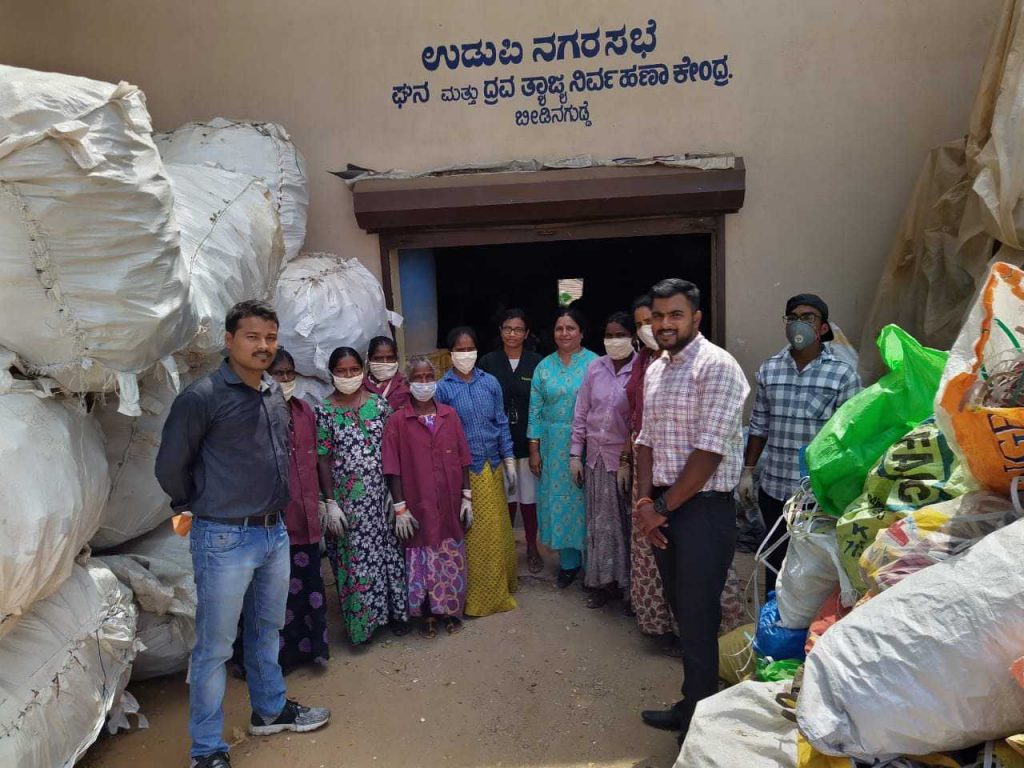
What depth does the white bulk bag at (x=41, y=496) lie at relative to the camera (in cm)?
254

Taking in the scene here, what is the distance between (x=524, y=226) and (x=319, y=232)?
1.36 metres

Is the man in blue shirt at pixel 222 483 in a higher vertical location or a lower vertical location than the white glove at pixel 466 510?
higher

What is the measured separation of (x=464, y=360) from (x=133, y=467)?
170 cm

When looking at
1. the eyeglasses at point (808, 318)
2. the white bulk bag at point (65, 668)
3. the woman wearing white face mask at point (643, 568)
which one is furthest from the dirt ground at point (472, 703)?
the eyeglasses at point (808, 318)

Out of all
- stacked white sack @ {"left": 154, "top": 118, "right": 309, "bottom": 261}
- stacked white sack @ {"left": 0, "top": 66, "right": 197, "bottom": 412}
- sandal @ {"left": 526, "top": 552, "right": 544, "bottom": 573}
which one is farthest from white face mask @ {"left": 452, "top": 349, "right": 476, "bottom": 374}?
stacked white sack @ {"left": 0, "top": 66, "right": 197, "bottom": 412}

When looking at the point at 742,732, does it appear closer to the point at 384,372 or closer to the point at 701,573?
the point at 701,573

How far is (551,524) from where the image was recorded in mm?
4742

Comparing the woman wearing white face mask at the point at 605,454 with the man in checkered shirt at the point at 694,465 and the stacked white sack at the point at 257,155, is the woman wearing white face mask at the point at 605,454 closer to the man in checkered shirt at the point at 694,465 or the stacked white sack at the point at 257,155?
the man in checkered shirt at the point at 694,465

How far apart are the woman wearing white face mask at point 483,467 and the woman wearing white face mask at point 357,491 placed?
474 millimetres

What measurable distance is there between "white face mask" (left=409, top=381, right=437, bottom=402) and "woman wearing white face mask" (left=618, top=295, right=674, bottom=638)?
97 cm

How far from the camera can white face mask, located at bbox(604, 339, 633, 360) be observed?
4.39 metres

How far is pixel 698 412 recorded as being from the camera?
114 inches

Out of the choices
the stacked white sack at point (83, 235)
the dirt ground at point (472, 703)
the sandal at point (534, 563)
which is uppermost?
the stacked white sack at point (83, 235)

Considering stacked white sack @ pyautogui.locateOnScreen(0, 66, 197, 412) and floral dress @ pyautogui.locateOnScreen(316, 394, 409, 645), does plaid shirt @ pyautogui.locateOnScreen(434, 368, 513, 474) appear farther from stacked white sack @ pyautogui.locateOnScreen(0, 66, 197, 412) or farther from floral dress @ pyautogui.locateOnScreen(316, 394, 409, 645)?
stacked white sack @ pyautogui.locateOnScreen(0, 66, 197, 412)
